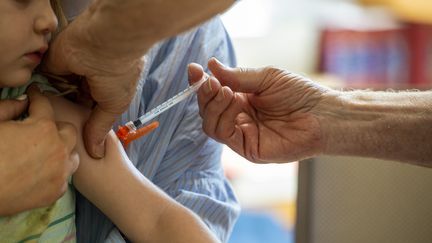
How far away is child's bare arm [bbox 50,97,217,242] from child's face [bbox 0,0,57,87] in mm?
109

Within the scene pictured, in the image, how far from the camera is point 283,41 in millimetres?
4715

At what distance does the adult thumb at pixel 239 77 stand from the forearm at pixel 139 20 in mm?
413

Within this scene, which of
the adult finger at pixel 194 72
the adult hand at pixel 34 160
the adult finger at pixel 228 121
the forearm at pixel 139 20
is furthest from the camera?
the adult finger at pixel 228 121

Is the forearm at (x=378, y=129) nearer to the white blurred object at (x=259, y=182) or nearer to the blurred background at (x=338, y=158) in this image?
the blurred background at (x=338, y=158)

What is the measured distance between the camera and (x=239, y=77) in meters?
1.17

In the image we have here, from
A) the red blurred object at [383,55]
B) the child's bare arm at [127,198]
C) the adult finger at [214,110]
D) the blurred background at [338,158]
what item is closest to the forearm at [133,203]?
the child's bare arm at [127,198]

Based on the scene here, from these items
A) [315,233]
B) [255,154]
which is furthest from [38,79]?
[315,233]

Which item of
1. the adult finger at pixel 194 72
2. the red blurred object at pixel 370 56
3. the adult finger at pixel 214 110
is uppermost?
the adult finger at pixel 194 72

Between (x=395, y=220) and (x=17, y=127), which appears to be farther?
(x=395, y=220)

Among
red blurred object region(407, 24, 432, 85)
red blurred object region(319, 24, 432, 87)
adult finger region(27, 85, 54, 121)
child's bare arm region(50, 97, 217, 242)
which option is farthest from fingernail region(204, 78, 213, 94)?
red blurred object region(407, 24, 432, 85)

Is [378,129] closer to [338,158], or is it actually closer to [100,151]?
[338,158]

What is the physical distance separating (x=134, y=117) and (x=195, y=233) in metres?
0.26

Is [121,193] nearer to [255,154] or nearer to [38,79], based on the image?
[38,79]

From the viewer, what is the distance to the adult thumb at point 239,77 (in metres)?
1.14
